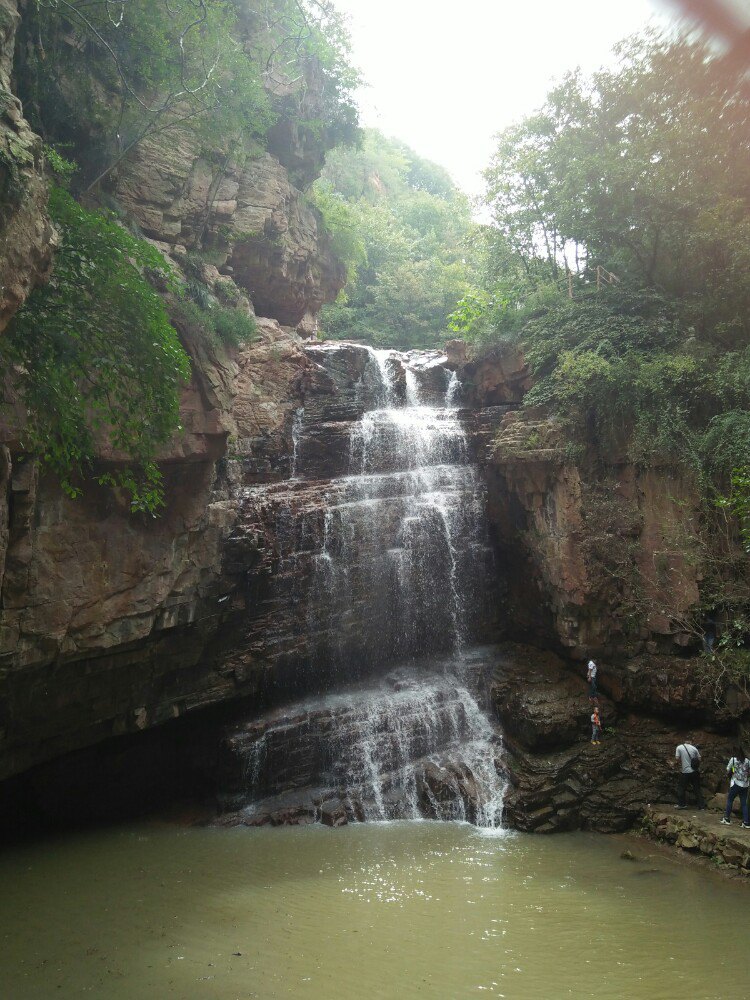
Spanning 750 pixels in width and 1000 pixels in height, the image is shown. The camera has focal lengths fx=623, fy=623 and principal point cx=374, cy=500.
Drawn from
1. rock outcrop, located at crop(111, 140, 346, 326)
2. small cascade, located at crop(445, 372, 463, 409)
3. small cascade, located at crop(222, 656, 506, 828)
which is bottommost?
small cascade, located at crop(222, 656, 506, 828)

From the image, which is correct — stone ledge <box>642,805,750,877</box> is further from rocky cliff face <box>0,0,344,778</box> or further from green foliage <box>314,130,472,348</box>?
green foliage <box>314,130,472,348</box>

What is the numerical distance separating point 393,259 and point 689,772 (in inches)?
1172

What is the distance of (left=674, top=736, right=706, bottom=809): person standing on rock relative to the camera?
11.3 meters

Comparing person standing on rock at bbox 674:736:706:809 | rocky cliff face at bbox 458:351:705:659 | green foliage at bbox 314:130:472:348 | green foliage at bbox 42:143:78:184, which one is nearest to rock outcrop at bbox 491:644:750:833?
person standing on rock at bbox 674:736:706:809

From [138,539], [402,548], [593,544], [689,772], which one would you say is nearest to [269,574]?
[402,548]

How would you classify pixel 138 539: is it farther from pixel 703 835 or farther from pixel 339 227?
A: pixel 339 227

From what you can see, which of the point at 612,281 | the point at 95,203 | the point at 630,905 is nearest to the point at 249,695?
the point at 630,905

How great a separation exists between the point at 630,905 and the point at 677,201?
15.5 metres

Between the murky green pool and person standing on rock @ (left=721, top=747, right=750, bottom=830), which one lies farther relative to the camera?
person standing on rock @ (left=721, top=747, right=750, bottom=830)

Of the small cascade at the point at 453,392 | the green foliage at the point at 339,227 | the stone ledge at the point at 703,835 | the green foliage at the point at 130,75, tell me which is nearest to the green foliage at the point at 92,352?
the green foliage at the point at 130,75

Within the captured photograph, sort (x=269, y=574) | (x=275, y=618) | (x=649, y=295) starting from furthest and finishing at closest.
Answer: (x=649, y=295)
(x=275, y=618)
(x=269, y=574)

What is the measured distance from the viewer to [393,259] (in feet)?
113

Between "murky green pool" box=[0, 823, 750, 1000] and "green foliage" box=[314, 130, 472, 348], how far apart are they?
21.3 meters

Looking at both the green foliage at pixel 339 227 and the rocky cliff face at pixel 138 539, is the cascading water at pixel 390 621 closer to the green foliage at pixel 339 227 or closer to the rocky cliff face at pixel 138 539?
the rocky cliff face at pixel 138 539
